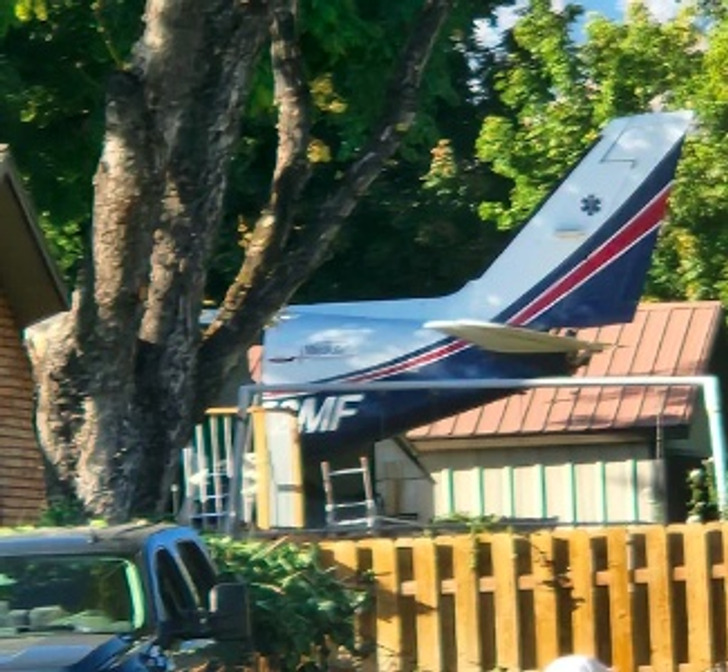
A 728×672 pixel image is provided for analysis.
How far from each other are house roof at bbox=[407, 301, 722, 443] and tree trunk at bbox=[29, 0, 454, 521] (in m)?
15.1

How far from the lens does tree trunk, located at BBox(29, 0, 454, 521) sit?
1295cm

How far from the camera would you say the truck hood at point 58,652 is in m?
8.32

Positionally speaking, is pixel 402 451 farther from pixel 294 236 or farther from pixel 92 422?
pixel 92 422

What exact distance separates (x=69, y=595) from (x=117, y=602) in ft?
0.70

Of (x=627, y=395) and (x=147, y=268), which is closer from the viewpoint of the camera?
(x=147, y=268)

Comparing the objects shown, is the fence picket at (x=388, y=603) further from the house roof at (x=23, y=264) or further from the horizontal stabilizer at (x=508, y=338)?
the horizontal stabilizer at (x=508, y=338)

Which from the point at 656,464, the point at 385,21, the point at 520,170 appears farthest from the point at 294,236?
the point at 520,170

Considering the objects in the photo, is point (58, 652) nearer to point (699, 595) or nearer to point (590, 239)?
point (699, 595)

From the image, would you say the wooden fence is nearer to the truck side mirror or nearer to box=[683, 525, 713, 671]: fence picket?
box=[683, 525, 713, 671]: fence picket

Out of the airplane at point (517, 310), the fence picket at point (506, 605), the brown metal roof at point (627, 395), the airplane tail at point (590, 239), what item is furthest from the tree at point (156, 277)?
the brown metal roof at point (627, 395)

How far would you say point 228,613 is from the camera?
939 cm

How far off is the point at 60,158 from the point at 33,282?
4.20m

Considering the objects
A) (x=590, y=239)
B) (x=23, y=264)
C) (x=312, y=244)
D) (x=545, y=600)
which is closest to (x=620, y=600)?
(x=545, y=600)

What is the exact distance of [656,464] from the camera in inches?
1008
